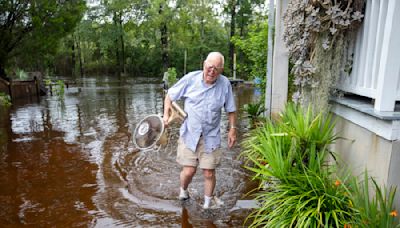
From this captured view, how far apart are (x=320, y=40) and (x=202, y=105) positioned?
4.03 feet

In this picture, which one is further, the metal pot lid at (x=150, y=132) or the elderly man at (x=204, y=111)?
the metal pot lid at (x=150, y=132)

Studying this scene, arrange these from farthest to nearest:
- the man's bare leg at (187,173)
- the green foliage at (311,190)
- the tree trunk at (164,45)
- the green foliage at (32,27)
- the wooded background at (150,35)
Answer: the tree trunk at (164,45) < the wooded background at (150,35) < the green foliage at (32,27) < the man's bare leg at (187,173) < the green foliage at (311,190)

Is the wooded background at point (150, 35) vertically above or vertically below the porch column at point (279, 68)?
above

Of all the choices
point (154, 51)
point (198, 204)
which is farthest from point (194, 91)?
point (154, 51)

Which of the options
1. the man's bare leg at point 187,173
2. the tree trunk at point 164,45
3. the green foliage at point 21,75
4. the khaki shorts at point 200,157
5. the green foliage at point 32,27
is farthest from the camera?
the tree trunk at point 164,45

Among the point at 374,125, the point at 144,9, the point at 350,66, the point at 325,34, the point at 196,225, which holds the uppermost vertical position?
the point at 144,9

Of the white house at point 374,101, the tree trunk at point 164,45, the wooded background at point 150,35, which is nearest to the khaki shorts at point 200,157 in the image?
the white house at point 374,101

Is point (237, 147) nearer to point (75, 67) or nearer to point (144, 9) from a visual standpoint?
point (144, 9)

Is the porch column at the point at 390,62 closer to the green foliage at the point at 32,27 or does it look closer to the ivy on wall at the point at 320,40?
the ivy on wall at the point at 320,40

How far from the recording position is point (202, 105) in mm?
3121

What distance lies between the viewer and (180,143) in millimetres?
3393

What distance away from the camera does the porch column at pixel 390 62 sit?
7.16 ft

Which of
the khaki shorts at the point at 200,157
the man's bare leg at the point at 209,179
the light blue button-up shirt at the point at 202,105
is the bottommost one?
the man's bare leg at the point at 209,179

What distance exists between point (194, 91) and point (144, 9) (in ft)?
88.5
